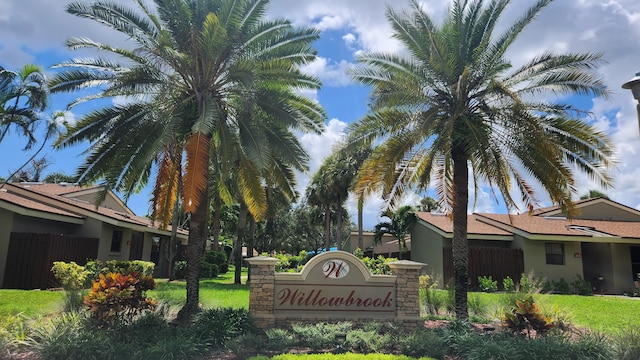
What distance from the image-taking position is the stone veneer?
11305 millimetres

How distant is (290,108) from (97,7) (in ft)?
17.2

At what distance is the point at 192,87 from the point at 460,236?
8271mm

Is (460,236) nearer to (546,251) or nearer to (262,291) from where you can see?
(262,291)

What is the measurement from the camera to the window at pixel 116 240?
77.6 ft

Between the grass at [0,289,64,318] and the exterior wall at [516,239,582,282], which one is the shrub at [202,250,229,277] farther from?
the exterior wall at [516,239,582,282]

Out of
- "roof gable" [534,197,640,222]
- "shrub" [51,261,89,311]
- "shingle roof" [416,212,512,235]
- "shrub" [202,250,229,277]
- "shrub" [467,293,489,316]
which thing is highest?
"roof gable" [534,197,640,222]

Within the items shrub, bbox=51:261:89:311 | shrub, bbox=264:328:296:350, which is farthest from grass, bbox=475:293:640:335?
shrub, bbox=51:261:89:311

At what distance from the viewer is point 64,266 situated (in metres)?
16.0

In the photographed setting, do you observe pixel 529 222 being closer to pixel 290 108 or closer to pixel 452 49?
pixel 452 49

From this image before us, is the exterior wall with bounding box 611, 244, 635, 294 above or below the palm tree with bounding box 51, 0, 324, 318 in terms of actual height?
below

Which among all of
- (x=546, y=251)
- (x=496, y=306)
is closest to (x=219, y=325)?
(x=496, y=306)

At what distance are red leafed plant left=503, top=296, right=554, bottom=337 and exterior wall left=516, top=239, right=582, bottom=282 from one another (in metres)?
15.0

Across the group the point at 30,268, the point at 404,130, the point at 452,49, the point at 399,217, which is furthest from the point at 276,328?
the point at 399,217

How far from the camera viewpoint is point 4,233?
58.7 feet
